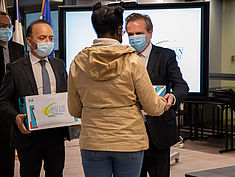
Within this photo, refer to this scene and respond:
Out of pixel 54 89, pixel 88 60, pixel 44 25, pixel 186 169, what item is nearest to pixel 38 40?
pixel 44 25

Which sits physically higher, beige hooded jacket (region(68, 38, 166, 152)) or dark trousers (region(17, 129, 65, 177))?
beige hooded jacket (region(68, 38, 166, 152))

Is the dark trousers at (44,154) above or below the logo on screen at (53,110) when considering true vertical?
below

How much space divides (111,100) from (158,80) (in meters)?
0.86

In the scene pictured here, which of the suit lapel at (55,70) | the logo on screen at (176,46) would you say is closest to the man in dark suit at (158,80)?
the suit lapel at (55,70)

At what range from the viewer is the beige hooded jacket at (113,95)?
72.3 inches

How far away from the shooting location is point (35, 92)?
8.53 feet

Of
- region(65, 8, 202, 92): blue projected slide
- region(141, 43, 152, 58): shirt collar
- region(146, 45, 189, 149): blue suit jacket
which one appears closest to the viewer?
region(146, 45, 189, 149): blue suit jacket

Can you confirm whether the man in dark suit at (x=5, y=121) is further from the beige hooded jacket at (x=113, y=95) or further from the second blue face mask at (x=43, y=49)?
the beige hooded jacket at (x=113, y=95)

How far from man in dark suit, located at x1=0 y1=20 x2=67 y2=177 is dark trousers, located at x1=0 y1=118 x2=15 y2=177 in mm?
1012

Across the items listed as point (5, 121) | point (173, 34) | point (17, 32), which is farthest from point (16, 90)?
point (17, 32)

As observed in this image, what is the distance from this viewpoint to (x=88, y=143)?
1893 millimetres

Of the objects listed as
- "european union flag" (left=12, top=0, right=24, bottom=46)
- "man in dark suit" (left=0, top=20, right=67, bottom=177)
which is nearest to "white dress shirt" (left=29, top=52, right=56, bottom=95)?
"man in dark suit" (left=0, top=20, right=67, bottom=177)

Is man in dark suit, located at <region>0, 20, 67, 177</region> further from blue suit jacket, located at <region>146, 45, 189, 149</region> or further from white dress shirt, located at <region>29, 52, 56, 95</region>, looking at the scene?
blue suit jacket, located at <region>146, 45, 189, 149</region>

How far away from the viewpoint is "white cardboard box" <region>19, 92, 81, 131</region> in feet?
8.21
